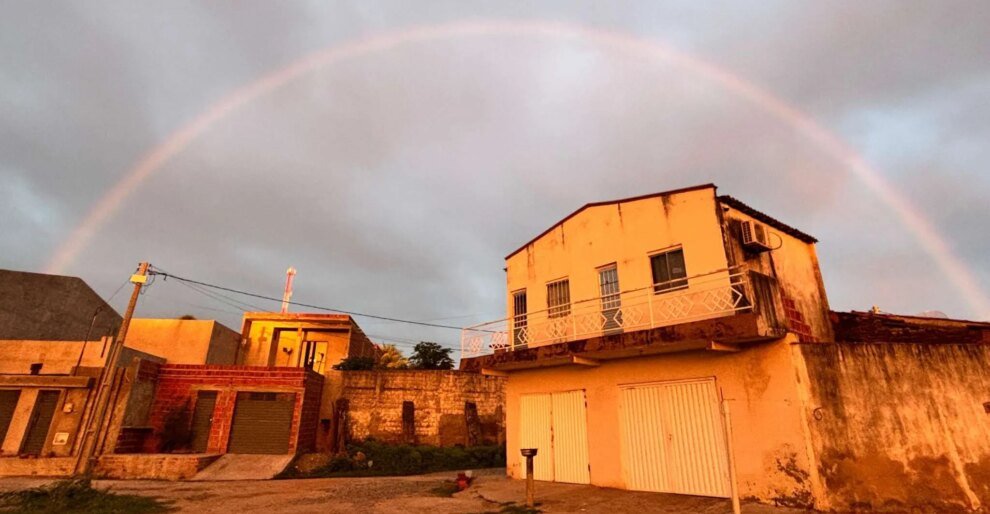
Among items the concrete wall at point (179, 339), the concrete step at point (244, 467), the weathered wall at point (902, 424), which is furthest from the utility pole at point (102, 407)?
the weathered wall at point (902, 424)

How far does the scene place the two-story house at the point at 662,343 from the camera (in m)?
9.22

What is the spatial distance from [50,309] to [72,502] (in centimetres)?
2026

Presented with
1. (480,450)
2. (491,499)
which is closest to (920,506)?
(491,499)

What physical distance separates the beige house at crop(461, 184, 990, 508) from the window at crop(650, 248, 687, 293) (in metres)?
0.04

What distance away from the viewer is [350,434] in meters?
20.9

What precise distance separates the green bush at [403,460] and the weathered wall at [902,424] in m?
13.7

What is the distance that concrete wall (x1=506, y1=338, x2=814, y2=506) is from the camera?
858 centimetres

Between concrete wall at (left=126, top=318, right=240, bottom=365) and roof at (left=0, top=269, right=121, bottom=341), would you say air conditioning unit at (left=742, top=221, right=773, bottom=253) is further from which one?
roof at (left=0, top=269, right=121, bottom=341)

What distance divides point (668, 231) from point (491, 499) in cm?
791

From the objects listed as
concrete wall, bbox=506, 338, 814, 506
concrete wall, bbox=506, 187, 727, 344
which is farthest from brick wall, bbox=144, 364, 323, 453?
concrete wall, bbox=506, 338, 814, 506

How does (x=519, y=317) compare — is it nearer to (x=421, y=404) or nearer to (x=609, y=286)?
(x=609, y=286)

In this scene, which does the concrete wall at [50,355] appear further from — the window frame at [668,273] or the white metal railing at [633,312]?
the window frame at [668,273]

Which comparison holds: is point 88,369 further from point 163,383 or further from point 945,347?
point 945,347

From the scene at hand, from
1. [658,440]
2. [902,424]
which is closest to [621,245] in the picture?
[658,440]
